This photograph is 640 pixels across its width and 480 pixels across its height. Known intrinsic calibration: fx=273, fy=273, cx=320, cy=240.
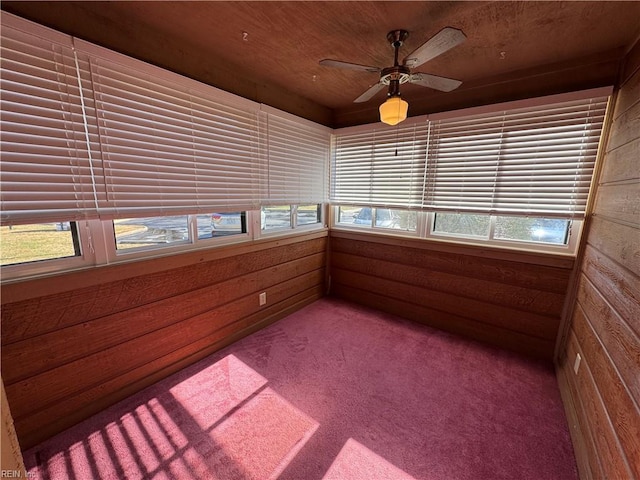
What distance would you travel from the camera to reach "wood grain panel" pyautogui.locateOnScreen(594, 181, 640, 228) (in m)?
1.37

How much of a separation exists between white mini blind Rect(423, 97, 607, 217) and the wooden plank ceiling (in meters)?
0.21

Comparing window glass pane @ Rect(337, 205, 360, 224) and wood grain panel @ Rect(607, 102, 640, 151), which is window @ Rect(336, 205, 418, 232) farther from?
wood grain panel @ Rect(607, 102, 640, 151)

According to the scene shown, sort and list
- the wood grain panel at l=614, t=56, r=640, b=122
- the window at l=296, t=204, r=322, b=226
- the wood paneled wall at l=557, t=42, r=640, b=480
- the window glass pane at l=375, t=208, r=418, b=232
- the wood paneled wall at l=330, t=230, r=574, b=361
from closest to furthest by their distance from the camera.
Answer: the wood paneled wall at l=557, t=42, r=640, b=480, the wood grain panel at l=614, t=56, r=640, b=122, the wood paneled wall at l=330, t=230, r=574, b=361, the window glass pane at l=375, t=208, r=418, b=232, the window at l=296, t=204, r=322, b=226

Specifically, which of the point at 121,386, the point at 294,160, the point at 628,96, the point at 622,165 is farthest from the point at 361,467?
the point at 628,96

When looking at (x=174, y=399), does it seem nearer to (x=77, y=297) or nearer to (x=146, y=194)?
(x=77, y=297)

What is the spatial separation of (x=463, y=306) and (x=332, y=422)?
1.73 metres

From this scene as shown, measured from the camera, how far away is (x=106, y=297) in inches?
66.9

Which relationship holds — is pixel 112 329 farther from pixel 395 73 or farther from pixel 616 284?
pixel 616 284

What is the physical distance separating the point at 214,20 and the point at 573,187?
2786mm

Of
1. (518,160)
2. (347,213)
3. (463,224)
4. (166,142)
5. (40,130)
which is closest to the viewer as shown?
(40,130)

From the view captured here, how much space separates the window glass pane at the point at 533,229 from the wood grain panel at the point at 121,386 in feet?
7.89

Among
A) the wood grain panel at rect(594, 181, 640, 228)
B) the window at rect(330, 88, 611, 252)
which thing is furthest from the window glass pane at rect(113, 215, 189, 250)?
the wood grain panel at rect(594, 181, 640, 228)

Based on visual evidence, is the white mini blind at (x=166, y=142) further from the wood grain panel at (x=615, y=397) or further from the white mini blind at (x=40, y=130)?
the wood grain panel at (x=615, y=397)

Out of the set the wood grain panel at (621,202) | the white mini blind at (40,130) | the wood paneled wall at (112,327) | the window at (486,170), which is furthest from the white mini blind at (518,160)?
the white mini blind at (40,130)
